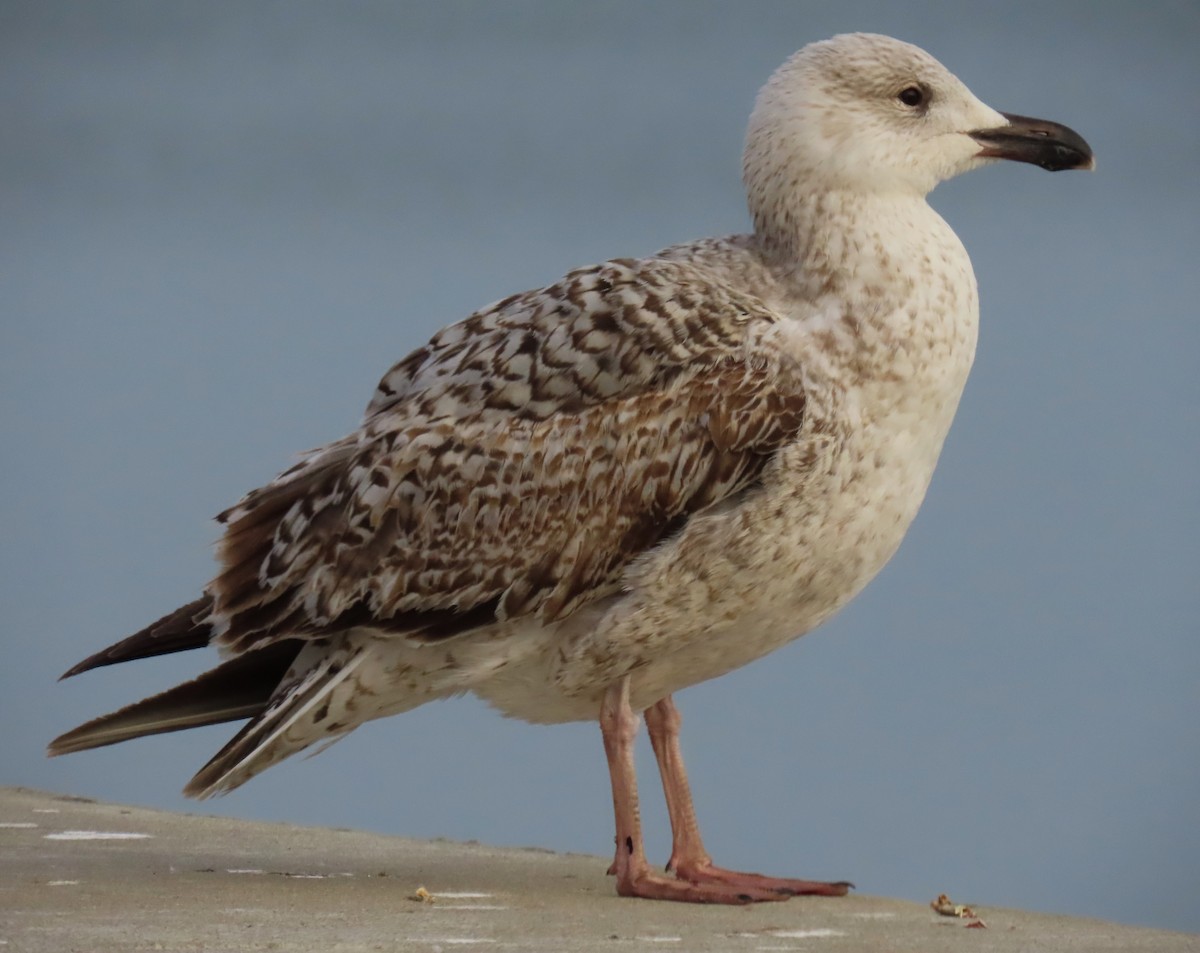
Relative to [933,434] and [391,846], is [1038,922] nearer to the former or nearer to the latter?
[933,434]

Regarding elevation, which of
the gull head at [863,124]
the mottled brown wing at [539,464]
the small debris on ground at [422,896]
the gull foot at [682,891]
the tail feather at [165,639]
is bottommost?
the small debris on ground at [422,896]

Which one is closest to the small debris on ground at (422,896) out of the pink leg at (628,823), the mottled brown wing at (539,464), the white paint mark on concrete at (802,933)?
the pink leg at (628,823)

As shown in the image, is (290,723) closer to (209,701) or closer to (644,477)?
(209,701)

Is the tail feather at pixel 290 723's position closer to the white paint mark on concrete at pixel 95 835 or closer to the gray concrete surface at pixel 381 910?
the gray concrete surface at pixel 381 910

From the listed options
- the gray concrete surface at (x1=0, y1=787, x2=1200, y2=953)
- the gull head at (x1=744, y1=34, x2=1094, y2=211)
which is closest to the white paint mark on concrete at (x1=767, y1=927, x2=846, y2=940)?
the gray concrete surface at (x1=0, y1=787, x2=1200, y2=953)

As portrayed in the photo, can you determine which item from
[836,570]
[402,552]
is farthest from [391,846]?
[836,570]

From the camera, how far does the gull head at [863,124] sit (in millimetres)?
5508

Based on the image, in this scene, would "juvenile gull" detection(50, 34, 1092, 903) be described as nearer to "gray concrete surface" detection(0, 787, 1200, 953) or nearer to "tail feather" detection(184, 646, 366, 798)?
"tail feather" detection(184, 646, 366, 798)

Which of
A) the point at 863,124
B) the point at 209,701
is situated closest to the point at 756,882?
the point at 209,701

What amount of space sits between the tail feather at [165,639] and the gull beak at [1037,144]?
2424 mm

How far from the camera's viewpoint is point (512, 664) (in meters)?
5.42

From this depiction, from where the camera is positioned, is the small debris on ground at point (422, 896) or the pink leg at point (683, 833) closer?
the small debris on ground at point (422, 896)

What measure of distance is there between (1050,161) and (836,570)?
4.38ft

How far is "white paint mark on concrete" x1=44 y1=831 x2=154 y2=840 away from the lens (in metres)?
6.13
